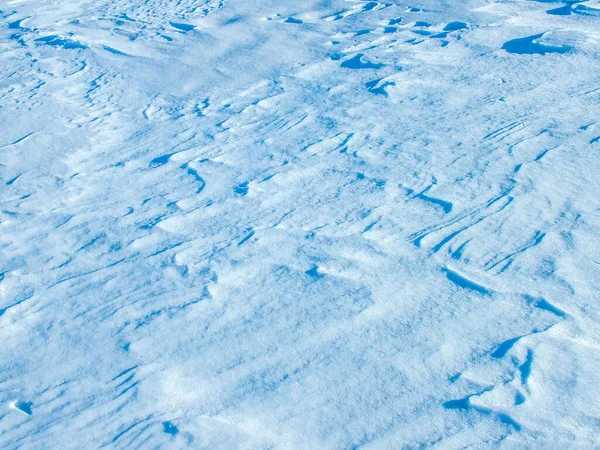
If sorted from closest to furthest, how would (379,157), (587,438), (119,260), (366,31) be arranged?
(587,438), (119,260), (379,157), (366,31)

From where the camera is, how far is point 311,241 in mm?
2322

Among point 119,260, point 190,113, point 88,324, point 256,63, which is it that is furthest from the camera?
point 256,63

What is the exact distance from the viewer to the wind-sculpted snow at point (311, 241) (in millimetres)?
1711

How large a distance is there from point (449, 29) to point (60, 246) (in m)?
2.78

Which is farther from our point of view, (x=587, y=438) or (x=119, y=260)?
(x=119, y=260)

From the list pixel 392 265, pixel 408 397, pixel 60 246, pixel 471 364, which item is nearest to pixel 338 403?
pixel 408 397

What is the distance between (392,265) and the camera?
2166 mm

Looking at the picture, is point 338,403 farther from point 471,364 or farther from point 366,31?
point 366,31

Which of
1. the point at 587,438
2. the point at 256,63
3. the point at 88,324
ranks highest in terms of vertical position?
the point at 256,63

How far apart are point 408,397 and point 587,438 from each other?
0.45 m

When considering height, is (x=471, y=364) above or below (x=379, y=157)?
below

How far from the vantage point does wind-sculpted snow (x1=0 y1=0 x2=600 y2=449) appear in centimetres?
171

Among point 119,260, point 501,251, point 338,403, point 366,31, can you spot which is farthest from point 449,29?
point 338,403

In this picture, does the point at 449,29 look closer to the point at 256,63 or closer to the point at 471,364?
the point at 256,63
